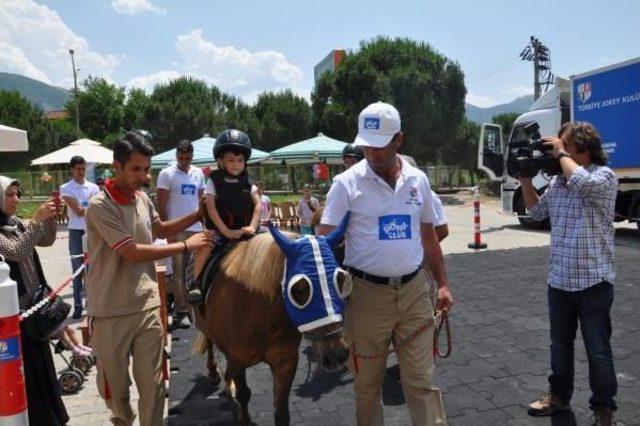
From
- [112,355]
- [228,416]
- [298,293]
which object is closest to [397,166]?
[298,293]

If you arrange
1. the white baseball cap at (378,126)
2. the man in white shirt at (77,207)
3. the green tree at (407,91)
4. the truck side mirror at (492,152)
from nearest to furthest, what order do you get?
the white baseball cap at (378,126), the man in white shirt at (77,207), the truck side mirror at (492,152), the green tree at (407,91)

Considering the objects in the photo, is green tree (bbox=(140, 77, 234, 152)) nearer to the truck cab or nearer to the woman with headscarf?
the truck cab

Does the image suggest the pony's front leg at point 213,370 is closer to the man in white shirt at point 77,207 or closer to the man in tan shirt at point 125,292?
the man in tan shirt at point 125,292

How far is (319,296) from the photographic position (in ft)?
8.64

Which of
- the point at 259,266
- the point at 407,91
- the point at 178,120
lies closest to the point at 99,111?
the point at 178,120

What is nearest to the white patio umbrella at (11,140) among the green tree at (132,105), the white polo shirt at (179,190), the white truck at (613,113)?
the white polo shirt at (179,190)

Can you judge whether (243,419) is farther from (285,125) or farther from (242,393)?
(285,125)

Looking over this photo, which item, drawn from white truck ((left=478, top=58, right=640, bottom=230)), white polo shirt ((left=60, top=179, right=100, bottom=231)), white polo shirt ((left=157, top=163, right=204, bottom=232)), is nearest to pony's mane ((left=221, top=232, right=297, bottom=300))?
white polo shirt ((left=157, top=163, right=204, bottom=232))

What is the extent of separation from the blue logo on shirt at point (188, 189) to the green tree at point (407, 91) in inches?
963

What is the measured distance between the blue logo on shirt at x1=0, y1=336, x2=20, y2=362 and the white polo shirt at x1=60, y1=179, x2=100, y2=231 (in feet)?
16.5

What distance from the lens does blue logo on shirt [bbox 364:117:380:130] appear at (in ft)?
9.52

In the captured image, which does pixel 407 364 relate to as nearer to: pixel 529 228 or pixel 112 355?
pixel 112 355

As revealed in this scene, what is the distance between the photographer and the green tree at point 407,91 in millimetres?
30078

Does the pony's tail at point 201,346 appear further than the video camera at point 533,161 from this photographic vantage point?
Yes
